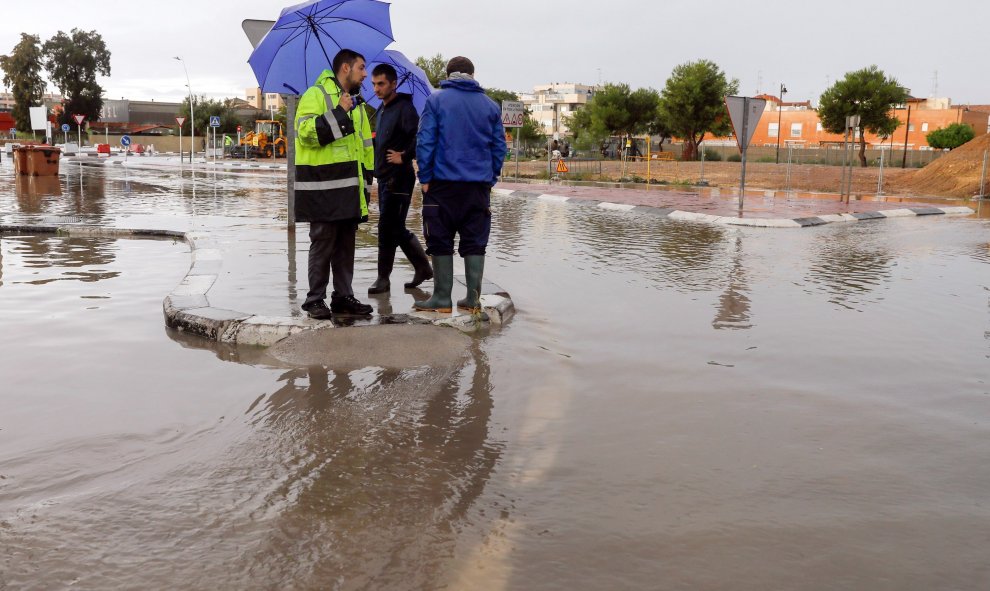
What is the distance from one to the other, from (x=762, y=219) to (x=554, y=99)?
143m

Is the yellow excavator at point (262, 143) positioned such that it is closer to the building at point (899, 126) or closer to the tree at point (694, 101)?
the tree at point (694, 101)

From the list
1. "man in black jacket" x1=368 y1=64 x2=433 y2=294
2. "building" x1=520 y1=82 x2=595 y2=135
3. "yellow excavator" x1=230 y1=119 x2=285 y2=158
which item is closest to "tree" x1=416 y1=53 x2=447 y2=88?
"yellow excavator" x1=230 y1=119 x2=285 y2=158

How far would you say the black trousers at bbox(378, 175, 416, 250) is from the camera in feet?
22.2

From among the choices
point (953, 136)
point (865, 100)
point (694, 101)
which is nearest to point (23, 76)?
point (694, 101)

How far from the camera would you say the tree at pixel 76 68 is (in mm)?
97375

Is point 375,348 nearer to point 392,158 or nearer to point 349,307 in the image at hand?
point 349,307

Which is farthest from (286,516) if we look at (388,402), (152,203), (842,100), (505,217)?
(842,100)

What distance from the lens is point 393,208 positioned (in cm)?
684

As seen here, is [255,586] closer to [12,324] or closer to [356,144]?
[356,144]

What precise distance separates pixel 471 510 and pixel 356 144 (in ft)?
11.1

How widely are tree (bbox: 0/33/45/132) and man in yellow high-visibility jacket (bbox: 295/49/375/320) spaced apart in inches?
4000

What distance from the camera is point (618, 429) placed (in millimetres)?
4035

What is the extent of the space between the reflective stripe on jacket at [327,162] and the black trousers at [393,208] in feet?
2.98

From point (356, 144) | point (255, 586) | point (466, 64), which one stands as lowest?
point (255, 586)
